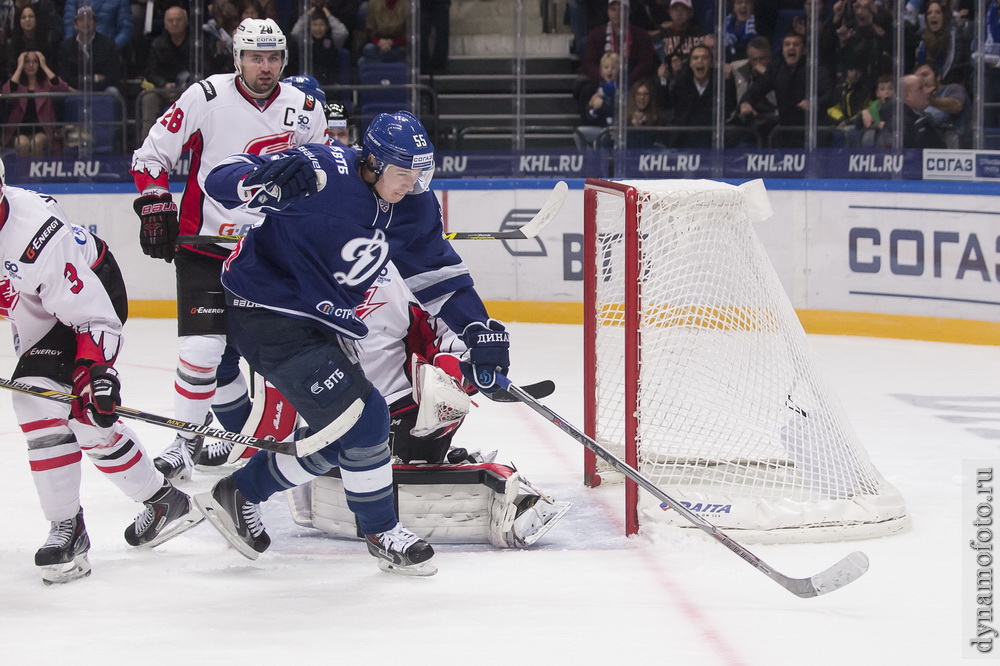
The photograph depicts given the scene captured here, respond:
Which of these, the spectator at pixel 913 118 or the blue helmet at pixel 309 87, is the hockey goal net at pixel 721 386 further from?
the spectator at pixel 913 118

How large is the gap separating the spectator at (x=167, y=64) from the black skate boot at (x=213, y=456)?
358 centimetres

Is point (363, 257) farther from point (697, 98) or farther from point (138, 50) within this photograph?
point (138, 50)

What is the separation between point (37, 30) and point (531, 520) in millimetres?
5268

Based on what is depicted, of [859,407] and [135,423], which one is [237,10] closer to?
[135,423]

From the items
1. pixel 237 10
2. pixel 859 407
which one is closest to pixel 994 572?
pixel 859 407

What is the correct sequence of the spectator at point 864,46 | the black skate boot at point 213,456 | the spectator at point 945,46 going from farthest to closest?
the spectator at point 864,46 < the spectator at point 945,46 < the black skate boot at point 213,456

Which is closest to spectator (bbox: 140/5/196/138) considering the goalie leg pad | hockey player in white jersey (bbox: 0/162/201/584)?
hockey player in white jersey (bbox: 0/162/201/584)

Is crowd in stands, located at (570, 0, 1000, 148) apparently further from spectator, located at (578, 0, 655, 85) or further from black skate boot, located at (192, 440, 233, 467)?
black skate boot, located at (192, 440, 233, 467)

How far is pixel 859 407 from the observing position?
5.11m

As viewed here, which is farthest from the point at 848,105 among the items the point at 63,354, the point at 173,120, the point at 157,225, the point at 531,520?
the point at 63,354

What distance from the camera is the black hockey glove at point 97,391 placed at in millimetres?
2832

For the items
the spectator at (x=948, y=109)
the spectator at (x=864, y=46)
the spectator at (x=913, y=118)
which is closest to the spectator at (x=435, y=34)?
the spectator at (x=864, y=46)

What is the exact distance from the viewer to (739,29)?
7.22 meters

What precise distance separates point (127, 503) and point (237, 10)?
14.0ft
